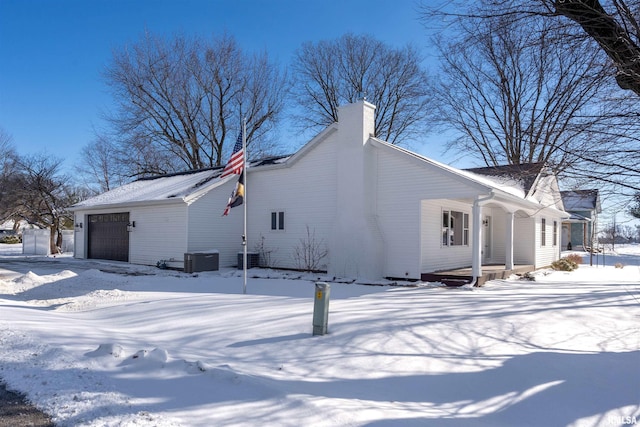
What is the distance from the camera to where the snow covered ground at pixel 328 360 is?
4371 millimetres

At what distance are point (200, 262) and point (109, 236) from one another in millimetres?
7477

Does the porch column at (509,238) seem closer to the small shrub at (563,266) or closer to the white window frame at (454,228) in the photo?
the white window frame at (454,228)

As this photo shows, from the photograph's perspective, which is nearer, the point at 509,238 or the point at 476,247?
the point at 476,247

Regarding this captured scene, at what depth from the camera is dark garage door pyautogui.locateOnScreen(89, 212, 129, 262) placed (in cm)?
2069

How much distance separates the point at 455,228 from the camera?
1711 centimetres

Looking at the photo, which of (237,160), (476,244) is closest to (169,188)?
(237,160)

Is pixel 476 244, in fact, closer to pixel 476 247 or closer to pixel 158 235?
pixel 476 247

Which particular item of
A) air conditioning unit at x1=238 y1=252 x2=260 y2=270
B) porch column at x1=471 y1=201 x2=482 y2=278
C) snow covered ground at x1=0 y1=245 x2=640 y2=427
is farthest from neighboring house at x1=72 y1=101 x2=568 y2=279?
snow covered ground at x1=0 y1=245 x2=640 y2=427

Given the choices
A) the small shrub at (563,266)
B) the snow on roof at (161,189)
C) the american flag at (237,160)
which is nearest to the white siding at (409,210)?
the american flag at (237,160)

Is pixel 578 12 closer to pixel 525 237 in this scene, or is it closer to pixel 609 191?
pixel 609 191

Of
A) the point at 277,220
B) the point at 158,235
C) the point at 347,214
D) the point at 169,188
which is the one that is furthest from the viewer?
the point at 169,188

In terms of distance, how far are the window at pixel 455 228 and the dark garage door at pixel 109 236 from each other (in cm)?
1373

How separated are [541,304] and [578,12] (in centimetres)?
600

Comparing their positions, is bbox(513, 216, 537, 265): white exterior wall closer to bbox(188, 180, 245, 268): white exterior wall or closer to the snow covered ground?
the snow covered ground
